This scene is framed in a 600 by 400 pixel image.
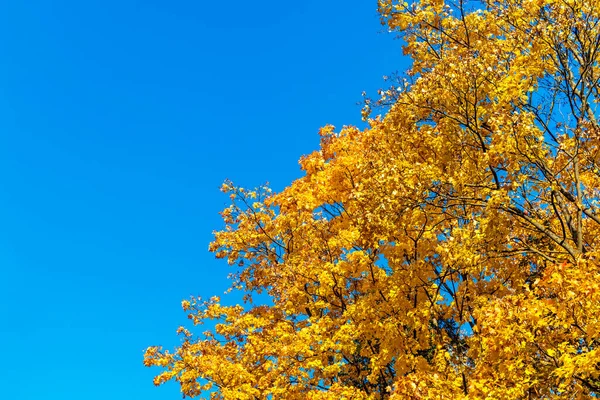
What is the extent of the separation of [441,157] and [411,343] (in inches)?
166

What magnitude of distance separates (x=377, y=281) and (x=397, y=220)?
9.75 feet

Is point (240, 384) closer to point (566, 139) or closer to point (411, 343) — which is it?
point (411, 343)

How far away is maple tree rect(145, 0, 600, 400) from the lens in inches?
338

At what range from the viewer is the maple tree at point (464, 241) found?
28.2 feet

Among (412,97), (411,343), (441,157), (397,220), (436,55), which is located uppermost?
(436,55)

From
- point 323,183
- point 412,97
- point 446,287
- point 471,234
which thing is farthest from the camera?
point 323,183

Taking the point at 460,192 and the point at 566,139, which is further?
the point at 460,192

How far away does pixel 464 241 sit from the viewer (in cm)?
1034

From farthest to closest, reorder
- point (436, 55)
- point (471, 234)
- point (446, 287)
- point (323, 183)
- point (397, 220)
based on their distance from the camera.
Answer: point (323, 183) < point (446, 287) < point (436, 55) < point (397, 220) < point (471, 234)

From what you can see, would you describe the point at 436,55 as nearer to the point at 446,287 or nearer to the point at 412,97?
the point at 412,97

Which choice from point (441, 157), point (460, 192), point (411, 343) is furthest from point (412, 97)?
point (411, 343)

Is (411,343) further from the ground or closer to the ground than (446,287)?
closer to the ground

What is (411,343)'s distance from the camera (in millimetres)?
12398

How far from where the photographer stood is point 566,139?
10.7m
